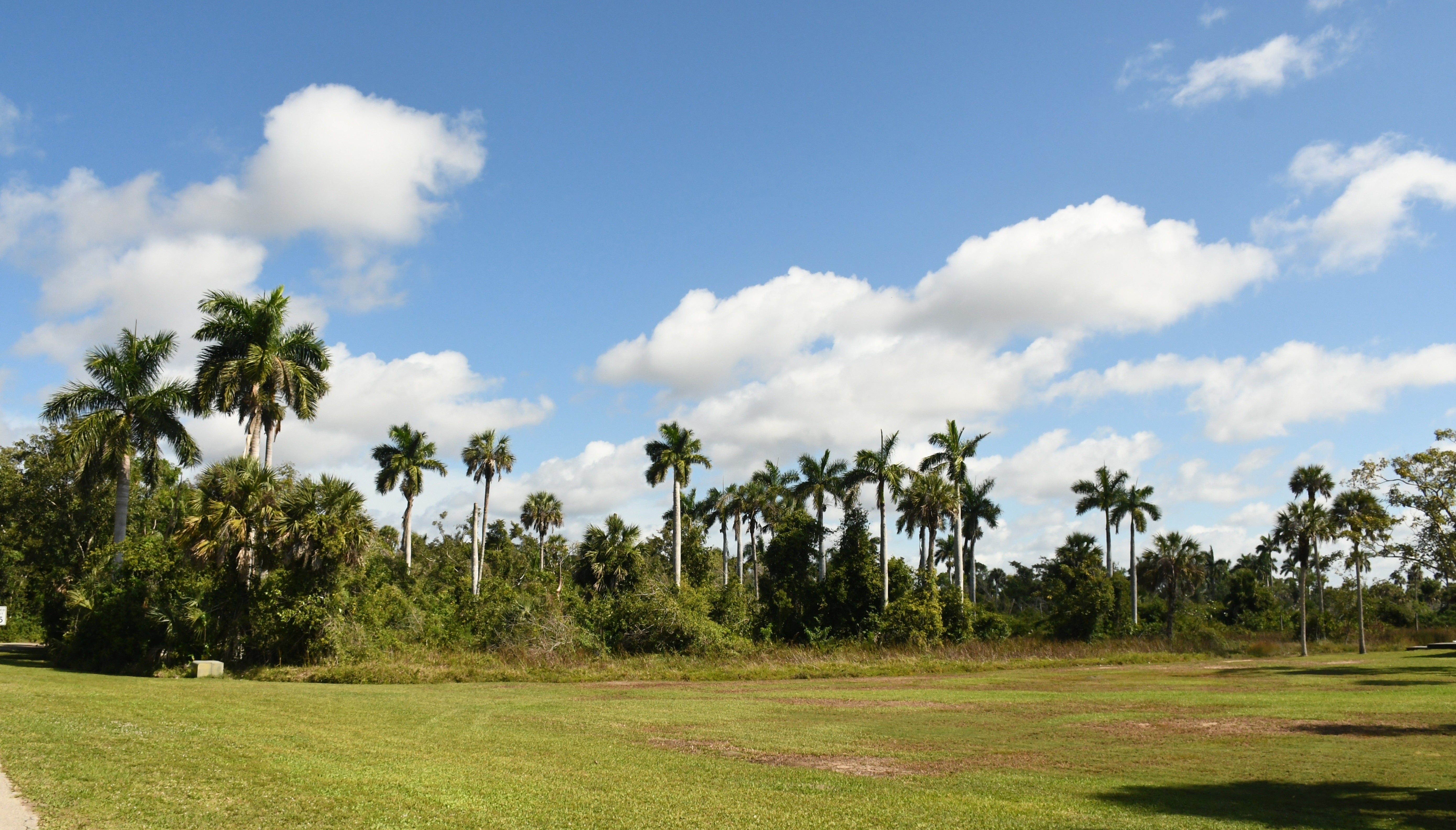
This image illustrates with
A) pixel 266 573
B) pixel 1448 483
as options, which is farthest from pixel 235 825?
pixel 1448 483

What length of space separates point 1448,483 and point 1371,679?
8469mm

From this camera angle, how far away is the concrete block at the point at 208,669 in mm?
30250

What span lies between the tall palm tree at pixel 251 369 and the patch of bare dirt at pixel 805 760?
27.9 m

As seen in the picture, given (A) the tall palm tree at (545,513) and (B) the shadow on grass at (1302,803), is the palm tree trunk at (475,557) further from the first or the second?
(B) the shadow on grass at (1302,803)

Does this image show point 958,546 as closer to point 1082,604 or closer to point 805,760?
point 1082,604

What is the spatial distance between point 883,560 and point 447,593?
2517 cm

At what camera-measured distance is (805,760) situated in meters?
15.1

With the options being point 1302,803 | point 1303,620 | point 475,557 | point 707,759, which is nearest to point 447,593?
point 475,557

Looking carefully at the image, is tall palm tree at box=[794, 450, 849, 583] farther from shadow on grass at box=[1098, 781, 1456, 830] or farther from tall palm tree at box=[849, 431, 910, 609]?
shadow on grass at box=[1098, 781, 1456, 830]

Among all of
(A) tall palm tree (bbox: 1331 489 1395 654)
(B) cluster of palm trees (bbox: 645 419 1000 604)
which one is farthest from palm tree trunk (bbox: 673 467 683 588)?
(A) tall palm tree (bbox: 1331 489 1395 654)

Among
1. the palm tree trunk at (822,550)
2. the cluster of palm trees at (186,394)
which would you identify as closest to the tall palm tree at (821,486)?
the palm tree trunk at (822,550)

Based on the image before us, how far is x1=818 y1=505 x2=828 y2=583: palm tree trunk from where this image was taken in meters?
61.0

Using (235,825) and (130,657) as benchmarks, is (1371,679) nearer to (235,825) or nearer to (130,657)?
(235,825)

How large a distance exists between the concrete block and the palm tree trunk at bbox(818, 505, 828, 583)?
3749 cm
